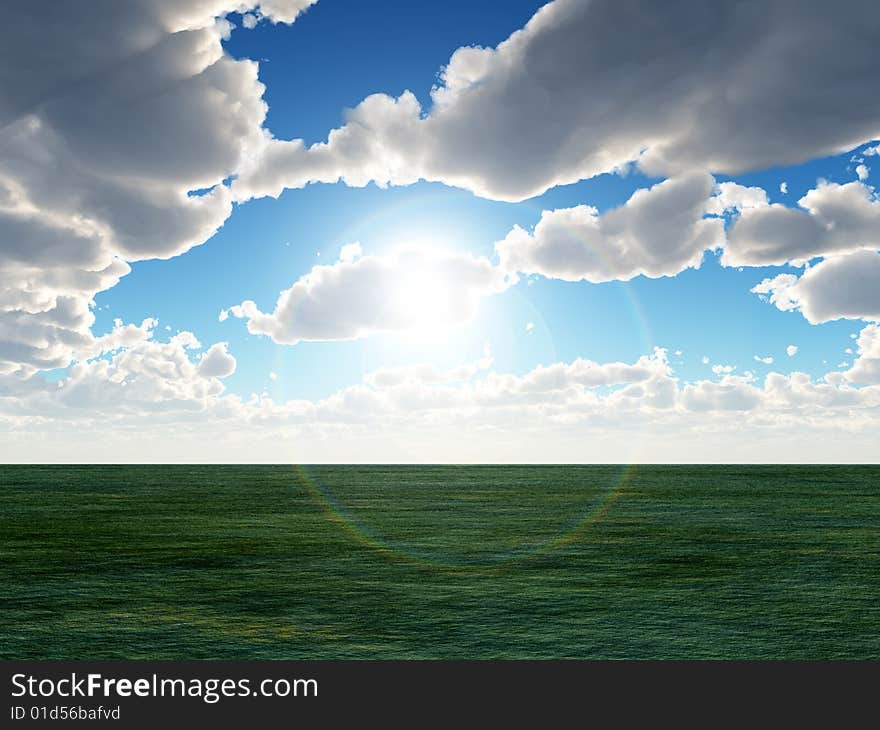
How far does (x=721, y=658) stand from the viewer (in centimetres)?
828

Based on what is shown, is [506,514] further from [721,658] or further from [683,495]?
[721,658]

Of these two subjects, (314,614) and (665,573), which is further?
(665,573)

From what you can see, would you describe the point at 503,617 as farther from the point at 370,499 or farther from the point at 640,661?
the point at 370,499

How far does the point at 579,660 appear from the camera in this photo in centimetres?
819

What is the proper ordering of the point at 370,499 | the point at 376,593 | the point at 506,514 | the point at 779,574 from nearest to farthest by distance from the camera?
the point at 376,593 → the point at 779,574 → the point at 506,514 → the point at 370,499

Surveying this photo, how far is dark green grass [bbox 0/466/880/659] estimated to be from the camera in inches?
349

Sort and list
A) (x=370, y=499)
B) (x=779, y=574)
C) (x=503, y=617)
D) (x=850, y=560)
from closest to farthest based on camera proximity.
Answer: (x=503, y=617) < (x=779, y=574) < (x=850, y=560) < (x=370, y=499)

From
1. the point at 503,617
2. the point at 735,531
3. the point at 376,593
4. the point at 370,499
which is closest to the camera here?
the point at 503,617

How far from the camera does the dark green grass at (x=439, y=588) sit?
8.88m

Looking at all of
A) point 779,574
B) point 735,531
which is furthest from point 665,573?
point 735,531

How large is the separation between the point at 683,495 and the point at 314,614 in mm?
31221

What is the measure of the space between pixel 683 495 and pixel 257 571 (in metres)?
28.8

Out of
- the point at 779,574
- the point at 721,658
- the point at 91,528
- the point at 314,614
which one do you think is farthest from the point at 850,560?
the point at 91,528

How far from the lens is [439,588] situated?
12008 millimetres
